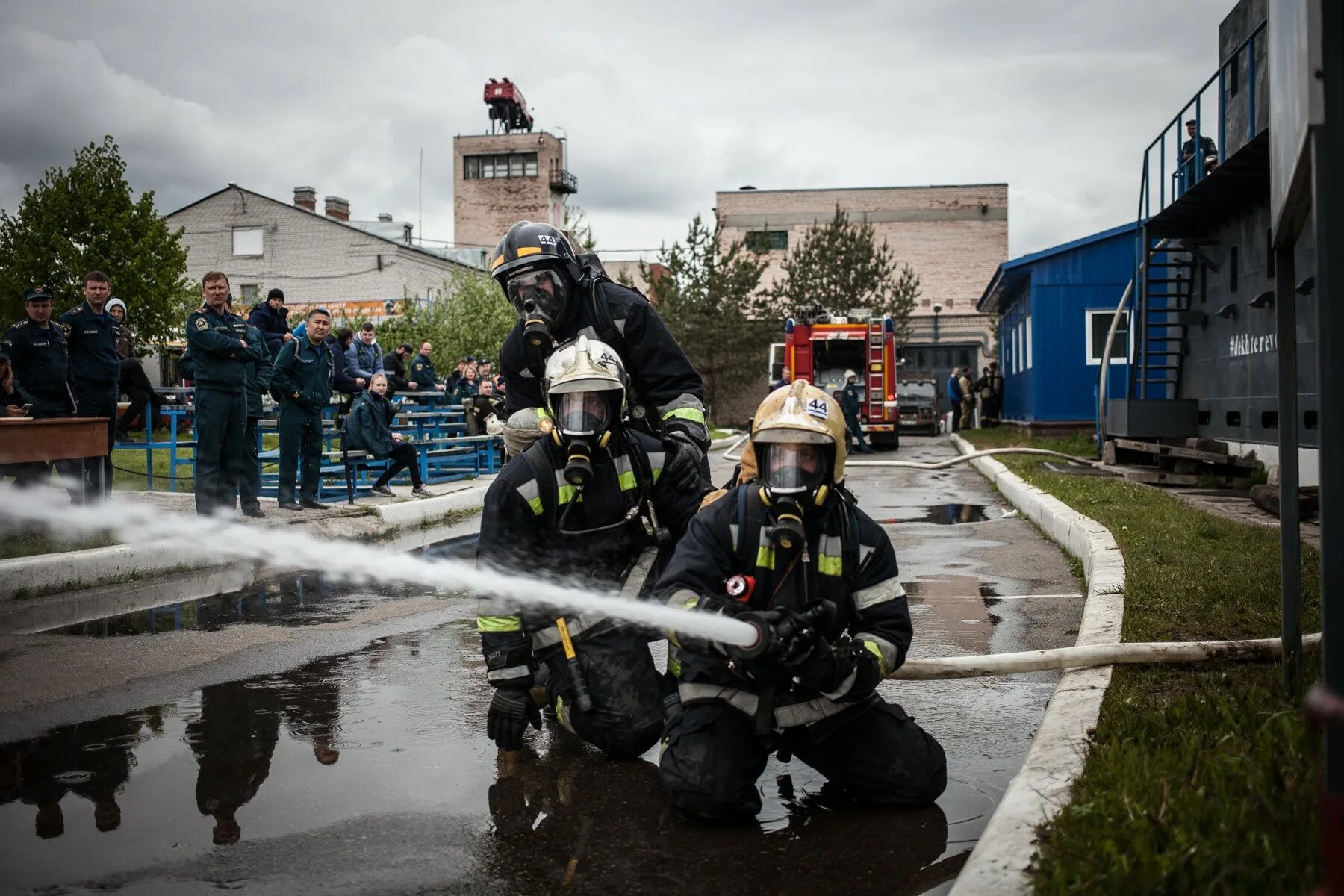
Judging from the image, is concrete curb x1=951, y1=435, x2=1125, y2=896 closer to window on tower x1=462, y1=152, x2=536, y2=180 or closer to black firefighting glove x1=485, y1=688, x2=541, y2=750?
black firefighting glove x1=485, y1=688, x2=541, y2=750

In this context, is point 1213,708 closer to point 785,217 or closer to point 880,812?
point 880,812

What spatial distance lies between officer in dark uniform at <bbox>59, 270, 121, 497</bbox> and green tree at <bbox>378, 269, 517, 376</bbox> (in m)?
30.5

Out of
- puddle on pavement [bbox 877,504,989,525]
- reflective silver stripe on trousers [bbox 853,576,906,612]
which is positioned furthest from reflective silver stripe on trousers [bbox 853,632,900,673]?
puddle on pavement [bbox 877,504,989,525]

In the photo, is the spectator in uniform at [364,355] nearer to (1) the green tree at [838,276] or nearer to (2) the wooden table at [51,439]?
(2) the wooden table at [51,439]

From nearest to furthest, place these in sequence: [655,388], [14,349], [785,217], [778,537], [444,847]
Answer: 1. [444,847]
2. [778,537]
3. [655,388]
4. [14,349]
5. [785,217]

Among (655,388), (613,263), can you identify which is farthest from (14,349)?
(613,263)

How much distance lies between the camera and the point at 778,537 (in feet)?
12.8

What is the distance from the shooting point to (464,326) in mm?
43844

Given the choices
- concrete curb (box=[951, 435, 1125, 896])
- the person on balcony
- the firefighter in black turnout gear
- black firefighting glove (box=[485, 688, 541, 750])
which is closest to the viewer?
concrete curb (box=[951, 435, 1125, 896])

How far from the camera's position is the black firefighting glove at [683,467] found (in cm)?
500

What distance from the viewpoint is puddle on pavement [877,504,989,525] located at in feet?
41.8

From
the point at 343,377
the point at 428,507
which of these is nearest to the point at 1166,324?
→ the point at 428,507

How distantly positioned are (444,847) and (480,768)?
0.78m

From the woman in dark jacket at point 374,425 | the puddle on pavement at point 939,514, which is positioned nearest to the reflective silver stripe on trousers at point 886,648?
the puddle on pavement at point 939,514
